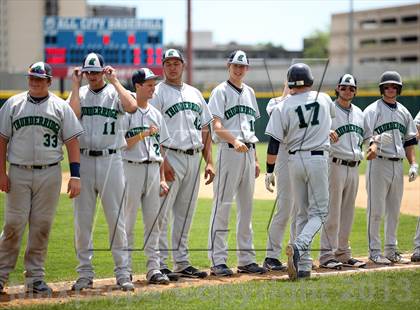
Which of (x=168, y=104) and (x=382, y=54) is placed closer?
(x=168, y=104)

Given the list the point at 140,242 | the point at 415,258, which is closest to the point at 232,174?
the point at 415,258

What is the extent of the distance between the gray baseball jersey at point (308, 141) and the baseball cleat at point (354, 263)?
1.05 metres

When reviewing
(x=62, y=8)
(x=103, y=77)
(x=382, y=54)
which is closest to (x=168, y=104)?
(x=103, y=77)

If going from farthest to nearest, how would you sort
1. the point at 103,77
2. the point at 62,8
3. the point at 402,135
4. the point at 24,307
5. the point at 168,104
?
1. the point at 62,8
2. the point at 402,135
3. the point at 168,104
4. the point at 103,77
5. the point at 24,307

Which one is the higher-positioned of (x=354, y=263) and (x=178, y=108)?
(x=178, y=108)

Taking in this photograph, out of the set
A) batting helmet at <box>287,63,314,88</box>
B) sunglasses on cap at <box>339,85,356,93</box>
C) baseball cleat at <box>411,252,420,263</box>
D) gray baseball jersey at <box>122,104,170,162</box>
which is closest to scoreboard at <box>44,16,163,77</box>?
sunglasses on cap at <box>339,85,356,93</box>

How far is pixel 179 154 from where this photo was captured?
8453 millimetres

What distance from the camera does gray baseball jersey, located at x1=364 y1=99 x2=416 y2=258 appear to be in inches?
378

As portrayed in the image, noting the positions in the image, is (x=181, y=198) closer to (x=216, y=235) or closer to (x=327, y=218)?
(x=216, y=235)

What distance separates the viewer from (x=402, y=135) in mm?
9812

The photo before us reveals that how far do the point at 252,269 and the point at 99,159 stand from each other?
84.9 inches

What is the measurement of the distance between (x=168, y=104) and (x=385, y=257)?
3.09 meters

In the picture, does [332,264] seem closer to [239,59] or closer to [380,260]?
[380,260]

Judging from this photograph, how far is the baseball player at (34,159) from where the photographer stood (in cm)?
729
